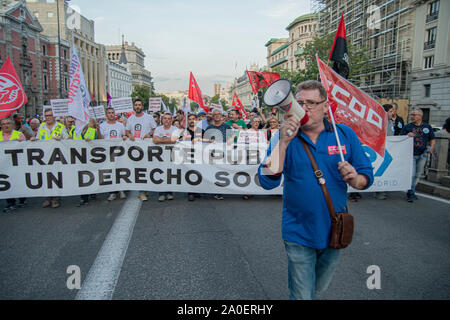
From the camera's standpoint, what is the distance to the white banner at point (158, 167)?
22.4ft

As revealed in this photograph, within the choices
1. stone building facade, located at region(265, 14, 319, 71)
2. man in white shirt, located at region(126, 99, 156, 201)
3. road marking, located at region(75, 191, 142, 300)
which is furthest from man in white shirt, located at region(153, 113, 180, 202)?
stone building facade, located at region(265, 14, 319, 71)

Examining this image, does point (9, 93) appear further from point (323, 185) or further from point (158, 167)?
point (323, 185)

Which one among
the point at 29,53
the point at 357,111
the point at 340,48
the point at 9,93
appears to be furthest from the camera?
the point at 29,53

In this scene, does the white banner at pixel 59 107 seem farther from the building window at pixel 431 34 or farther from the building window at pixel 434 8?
the building window at pixel 434 8

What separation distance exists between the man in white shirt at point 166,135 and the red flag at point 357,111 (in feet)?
15.9

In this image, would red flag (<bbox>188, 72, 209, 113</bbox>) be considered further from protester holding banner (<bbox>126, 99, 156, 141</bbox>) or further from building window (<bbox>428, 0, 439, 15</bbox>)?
building window (<bbox>428, 0, 439, 15</bbox>)

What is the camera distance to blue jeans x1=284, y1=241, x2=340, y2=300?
2238 mm

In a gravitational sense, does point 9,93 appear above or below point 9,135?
above

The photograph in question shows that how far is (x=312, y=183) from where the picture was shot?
7.20 ft

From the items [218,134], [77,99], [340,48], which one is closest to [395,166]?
[340,48]

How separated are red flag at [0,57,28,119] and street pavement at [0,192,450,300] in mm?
2031

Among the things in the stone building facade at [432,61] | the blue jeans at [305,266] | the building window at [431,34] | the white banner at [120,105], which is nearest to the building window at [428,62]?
the stone building facade at [432,61]

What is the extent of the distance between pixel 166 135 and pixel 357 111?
5.17 metres

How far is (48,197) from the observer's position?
6.86 m
